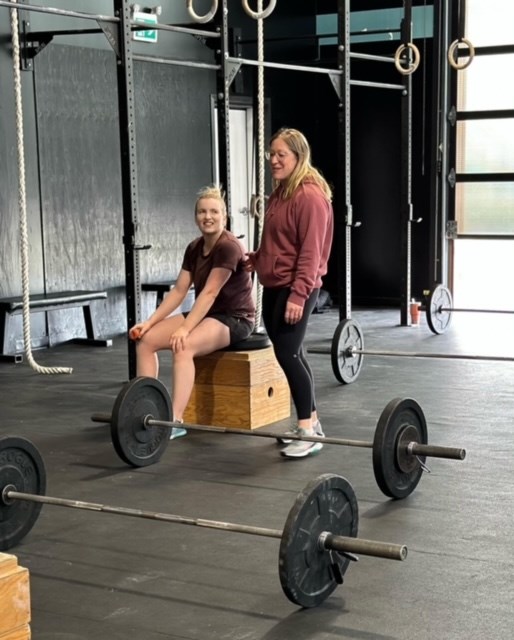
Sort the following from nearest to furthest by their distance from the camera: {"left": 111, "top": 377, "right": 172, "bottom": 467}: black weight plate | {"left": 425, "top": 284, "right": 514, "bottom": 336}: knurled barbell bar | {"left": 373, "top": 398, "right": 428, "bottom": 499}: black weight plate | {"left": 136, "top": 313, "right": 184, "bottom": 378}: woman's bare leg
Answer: {"left": 373, "top": 398, "right": 428, "bottom": 499}: black weight plate, {"left": 111, "top": 377, "right": 172, "bottom": 467}: black weight plate, {"left": 136, "top": 313, "right": 184, "bottom": 378}: woman's bare leg, {"left": 425, "top": 284, "right": 514, "bottom": 336}: knurled barbell bar

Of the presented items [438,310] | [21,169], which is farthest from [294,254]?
[438,310]

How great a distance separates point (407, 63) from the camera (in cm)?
737

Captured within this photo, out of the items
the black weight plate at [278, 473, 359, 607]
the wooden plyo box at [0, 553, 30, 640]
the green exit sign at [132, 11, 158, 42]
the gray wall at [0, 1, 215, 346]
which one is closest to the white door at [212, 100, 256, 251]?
the gray wall at [0, 1, 215, 346]

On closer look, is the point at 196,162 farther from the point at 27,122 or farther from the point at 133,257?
the point at 133,257

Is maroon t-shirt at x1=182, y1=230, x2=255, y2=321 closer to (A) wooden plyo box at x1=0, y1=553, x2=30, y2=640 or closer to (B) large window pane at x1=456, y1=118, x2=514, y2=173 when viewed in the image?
(A) wooden plyo box at x1=0, y1=553, x2=30, y2=640

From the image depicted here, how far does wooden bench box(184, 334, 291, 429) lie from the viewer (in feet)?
14.2

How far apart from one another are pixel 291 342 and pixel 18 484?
1274 millimetres

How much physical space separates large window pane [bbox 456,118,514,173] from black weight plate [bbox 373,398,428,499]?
543 centimetres

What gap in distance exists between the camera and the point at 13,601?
2.09m

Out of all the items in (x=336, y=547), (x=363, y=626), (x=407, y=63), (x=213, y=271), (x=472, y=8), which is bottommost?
(x=363, y=626)

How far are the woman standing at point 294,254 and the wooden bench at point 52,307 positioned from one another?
2.77 m

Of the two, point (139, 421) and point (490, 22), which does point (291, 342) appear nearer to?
point (139, 421)

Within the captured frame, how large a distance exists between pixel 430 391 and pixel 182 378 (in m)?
1.62

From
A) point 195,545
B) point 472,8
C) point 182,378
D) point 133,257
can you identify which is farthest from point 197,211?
point 472,8
